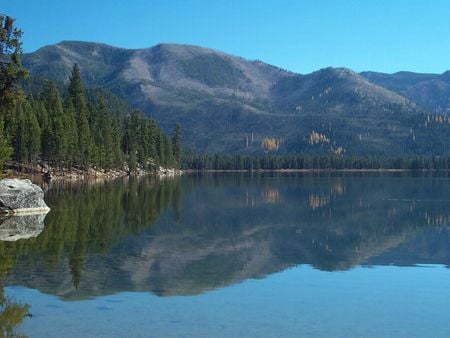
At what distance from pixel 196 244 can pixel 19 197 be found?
22562 mm

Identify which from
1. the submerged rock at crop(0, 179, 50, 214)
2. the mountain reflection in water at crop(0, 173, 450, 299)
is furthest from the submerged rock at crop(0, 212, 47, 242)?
the submerged rock at crop(0, 179, 50, 214)

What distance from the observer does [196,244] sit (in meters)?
39.9

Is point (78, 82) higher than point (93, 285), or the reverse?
point (78, 82)

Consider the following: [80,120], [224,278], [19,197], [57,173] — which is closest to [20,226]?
[19,197]

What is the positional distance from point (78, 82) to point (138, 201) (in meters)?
98.7

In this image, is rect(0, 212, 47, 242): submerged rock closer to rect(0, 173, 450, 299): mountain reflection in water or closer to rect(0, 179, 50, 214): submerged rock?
rect(0, 173, 450, 299): mountain reflection in water

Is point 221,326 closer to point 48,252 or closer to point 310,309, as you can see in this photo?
point 310,309

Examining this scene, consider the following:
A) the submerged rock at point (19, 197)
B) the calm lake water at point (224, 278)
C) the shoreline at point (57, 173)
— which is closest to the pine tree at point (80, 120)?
the shoreline at point (57, 173)

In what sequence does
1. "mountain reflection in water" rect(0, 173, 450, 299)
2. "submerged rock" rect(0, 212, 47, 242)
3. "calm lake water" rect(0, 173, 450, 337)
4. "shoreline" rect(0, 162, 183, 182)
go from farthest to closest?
1. "shoreline" rect(0, 162, 183, 182)
2. "submerged rock" rect(0, 212, 47, 242)
3. "mountain reflection in water" rect(0, 173, 450, 299)
4. "calm lake water" rect(0, 173, 450, 337)

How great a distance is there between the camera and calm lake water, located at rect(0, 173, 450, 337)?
20.3 metres

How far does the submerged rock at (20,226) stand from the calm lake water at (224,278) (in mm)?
1092

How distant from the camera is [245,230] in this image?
161 ft

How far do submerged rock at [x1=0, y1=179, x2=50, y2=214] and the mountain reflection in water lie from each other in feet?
7.41

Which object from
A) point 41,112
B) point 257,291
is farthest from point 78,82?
point 257,291
